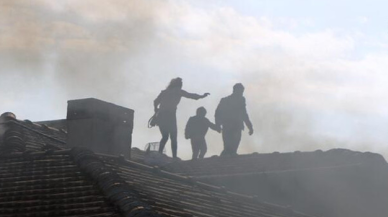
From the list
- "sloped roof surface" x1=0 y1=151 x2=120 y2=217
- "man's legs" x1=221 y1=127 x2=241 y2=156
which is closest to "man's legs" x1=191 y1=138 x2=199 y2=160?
"man's legs" x1=221 y1=127 x2=241 y2=156

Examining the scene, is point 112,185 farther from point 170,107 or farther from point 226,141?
point 226,141

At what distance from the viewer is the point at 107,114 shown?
17688mm

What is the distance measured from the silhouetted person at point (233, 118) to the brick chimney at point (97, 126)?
4.95 metres

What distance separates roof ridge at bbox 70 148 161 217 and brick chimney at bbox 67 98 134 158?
5.64ft

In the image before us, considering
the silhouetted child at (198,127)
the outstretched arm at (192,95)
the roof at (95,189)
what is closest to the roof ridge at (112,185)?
the roof at (95,189)

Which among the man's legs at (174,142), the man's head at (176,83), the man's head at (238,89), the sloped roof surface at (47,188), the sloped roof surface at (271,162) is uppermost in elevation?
the man's head at (238,89)

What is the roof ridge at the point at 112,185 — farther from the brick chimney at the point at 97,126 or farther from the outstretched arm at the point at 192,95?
the outstretched arm at the point at 192,95

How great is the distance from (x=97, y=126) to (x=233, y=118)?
18.4ft

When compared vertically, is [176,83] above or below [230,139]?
above

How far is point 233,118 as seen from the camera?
22.6 meters

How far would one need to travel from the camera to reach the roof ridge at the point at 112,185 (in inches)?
489

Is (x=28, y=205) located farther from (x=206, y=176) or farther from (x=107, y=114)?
(x=206, y=176)

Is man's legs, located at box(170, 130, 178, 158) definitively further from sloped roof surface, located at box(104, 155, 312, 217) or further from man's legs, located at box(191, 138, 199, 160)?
sloped roof surface, located at box(104, 155, 312, 217)

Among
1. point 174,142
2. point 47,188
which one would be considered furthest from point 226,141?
point 47,188
